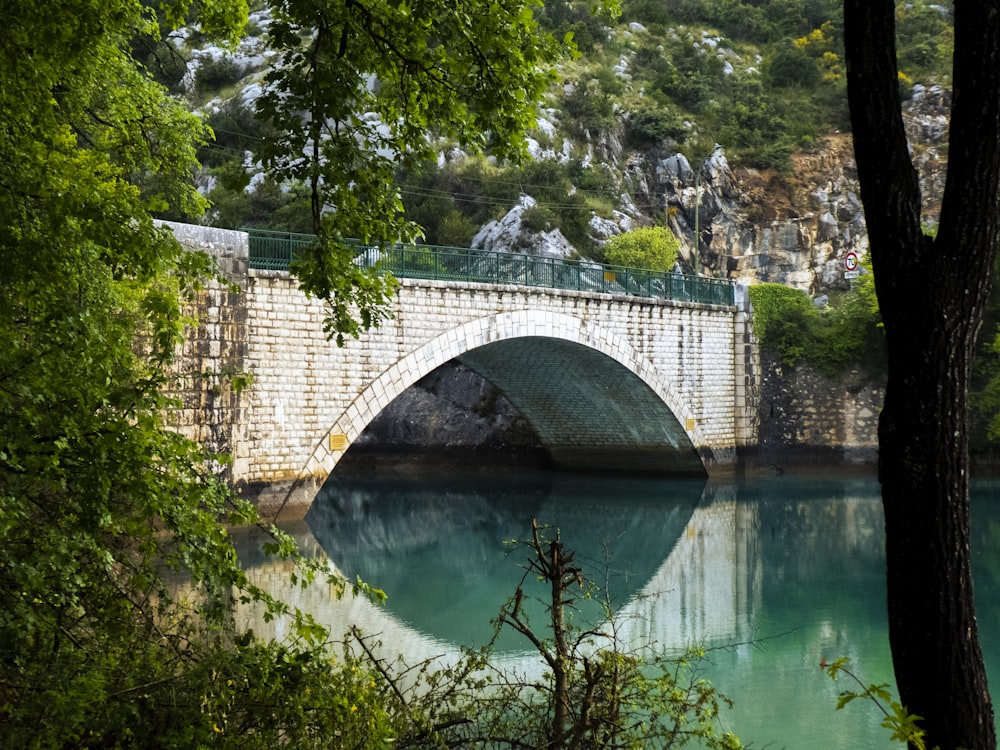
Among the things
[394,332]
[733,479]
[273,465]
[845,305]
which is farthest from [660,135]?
[273,465]

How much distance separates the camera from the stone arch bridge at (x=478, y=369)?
13305mm

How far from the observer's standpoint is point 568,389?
22516mm

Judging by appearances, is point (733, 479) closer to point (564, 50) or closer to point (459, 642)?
point (459, 642)

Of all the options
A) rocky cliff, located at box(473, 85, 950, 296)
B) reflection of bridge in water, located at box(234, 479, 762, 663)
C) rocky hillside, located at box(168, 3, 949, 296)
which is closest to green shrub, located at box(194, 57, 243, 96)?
rocky hillside, located at box(168, 3, 949, 296)

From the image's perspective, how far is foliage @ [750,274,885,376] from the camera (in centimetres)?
2280

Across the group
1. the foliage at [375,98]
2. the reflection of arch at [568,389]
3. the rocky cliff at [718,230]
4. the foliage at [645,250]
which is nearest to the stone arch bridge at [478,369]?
the reflection of arch at [568,389]

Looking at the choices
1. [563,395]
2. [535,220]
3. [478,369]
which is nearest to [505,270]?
[478,369]

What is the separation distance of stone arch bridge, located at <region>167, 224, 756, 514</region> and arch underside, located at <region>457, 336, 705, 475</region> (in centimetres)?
5

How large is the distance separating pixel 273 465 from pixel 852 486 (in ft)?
41.7

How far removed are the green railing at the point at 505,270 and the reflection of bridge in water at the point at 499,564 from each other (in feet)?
13.2

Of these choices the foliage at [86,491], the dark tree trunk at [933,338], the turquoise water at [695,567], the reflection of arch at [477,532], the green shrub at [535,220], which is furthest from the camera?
the green shrub at [535,220]

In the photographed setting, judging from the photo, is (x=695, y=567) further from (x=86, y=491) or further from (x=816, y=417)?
(x=86, y=491)

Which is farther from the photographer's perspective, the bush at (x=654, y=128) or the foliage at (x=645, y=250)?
the bush at (x=654, y=128)

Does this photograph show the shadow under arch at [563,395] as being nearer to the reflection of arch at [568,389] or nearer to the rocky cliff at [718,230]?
the reflection of arch at [568,389]
